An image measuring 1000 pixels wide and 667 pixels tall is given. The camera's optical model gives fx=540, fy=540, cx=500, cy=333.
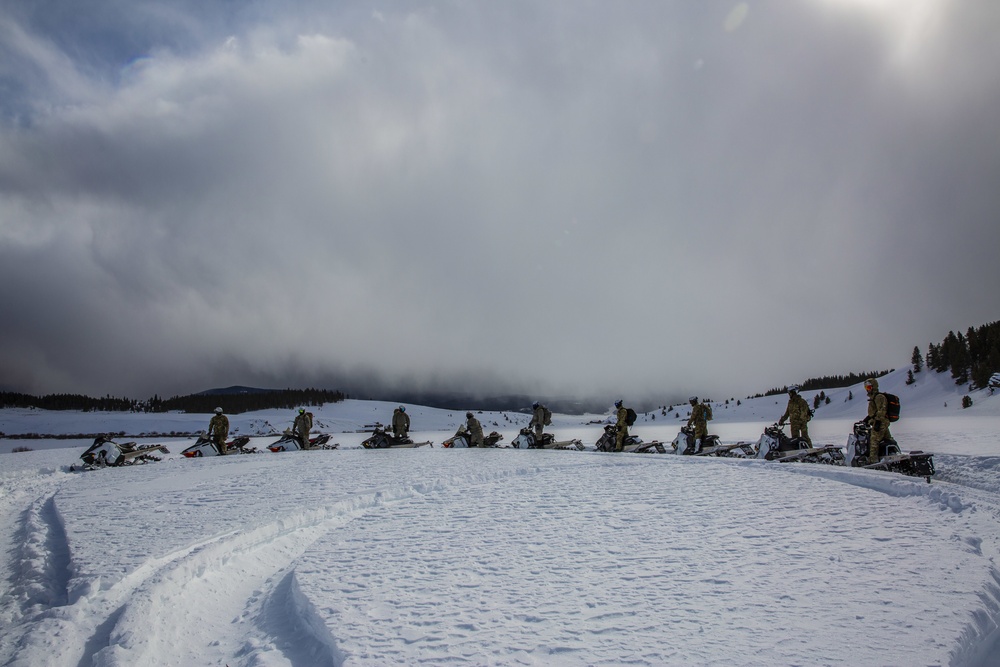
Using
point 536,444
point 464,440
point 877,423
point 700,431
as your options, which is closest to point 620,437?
point 700,431

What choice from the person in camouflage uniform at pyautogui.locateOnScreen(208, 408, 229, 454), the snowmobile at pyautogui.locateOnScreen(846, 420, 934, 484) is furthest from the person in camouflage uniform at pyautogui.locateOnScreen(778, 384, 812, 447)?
the person in camouflage uniform at pyautogui.locateOnScreen(208, 408, 229, 454)

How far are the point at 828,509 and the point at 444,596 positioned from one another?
19.0 ft

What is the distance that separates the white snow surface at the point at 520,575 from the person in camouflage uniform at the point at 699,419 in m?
7.89

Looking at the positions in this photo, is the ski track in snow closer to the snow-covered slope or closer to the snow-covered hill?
the snow-covered slope

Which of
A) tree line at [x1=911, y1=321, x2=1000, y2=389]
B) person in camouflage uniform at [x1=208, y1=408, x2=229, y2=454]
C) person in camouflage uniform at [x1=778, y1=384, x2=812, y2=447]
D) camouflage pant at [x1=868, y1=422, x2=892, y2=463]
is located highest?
tree line at [x1=911, y1=321, x2=1000, y2=389]

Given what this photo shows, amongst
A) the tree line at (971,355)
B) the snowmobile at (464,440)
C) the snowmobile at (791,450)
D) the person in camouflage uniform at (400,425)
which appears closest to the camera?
the snowmobile at (791,450)

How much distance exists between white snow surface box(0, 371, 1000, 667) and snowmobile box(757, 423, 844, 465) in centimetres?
350

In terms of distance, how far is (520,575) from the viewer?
17.5 feet

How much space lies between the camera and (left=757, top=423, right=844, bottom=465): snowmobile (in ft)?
47.5

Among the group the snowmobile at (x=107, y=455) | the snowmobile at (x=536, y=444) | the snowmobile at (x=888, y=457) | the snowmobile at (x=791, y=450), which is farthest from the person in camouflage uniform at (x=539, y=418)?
the snowmobile at (x=107, y=455)

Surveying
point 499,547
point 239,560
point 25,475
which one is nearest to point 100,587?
point 239,560

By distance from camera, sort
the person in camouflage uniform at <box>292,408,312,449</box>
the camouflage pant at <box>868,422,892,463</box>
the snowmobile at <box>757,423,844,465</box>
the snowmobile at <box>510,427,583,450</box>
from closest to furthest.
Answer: the camouflage pant at <box>868,422,892,463</box> → the snowmobile at <box>757,423,844,465</box> → the snowmobile at <box>510,427,583,450</box> → the person in camouflage uniform at <box>292,408,312,449</box>

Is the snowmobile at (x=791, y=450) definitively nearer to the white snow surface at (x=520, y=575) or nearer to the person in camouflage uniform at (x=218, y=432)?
the white snow surface at (x=520, y=575)

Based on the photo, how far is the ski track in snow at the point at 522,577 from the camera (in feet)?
12.7
